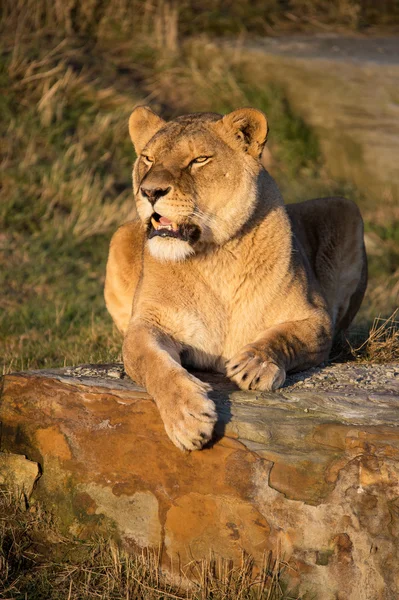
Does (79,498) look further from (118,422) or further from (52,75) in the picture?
(52,75)

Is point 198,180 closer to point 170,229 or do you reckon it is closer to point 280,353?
point 170,229

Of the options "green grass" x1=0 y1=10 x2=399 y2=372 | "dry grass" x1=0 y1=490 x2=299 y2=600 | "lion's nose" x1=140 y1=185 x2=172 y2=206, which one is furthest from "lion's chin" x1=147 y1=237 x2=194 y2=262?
"green grass" x1=0 y1=10 x2=399 y2=372

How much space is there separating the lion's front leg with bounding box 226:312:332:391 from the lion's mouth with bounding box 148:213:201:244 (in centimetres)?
56

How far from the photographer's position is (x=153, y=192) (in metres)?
3.95

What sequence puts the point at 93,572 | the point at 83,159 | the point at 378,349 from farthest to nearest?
the point at 83,159 → the point at 378,349 → the point at 93,572

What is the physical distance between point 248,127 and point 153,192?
0.67 meters

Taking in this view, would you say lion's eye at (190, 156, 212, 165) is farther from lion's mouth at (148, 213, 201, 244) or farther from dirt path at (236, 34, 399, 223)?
dirt path at (236, 34, 399, 223)

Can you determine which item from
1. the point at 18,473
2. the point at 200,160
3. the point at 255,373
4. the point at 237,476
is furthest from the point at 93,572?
the point at 200,160

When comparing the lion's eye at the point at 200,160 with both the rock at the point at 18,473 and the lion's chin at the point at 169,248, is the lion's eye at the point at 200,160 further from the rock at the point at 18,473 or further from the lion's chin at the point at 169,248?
the rock at the point at 18,473

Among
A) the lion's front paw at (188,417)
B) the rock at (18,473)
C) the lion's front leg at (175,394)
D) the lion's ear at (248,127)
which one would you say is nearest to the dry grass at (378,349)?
the lion's ear at (248,127)

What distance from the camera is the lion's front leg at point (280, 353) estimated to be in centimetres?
386

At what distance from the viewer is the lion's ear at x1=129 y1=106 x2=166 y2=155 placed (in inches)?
188

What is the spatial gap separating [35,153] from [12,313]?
307cm

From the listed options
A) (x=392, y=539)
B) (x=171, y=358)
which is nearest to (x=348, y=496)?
(x=392, y=539)
